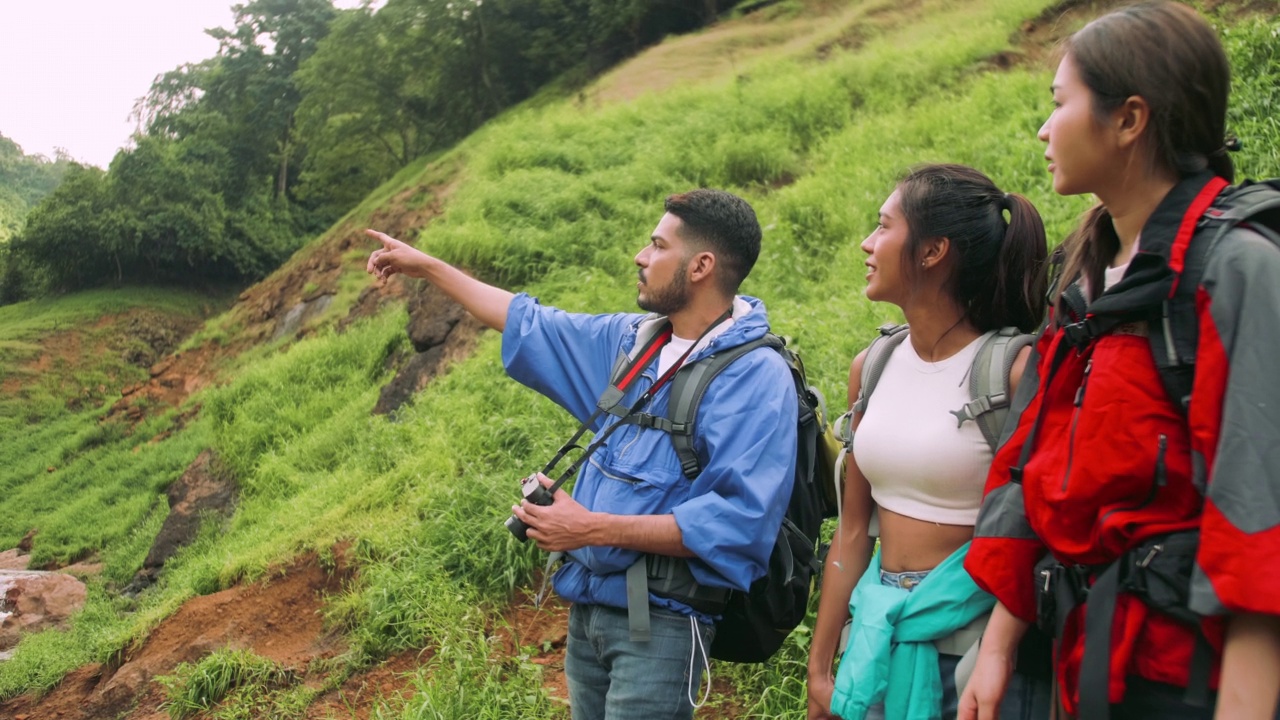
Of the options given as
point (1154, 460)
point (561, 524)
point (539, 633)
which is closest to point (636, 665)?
point (561, 524)

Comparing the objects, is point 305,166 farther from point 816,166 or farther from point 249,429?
point 816,166

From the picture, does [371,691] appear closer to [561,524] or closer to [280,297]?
[561,524]

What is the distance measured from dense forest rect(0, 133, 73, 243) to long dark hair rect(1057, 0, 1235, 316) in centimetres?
6613

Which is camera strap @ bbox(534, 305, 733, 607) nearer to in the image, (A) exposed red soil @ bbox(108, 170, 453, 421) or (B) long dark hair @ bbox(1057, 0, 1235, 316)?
(B) long dark hair @ bbox(1057, 0, 1235, 316)

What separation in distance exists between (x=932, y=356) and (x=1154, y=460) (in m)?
0.68

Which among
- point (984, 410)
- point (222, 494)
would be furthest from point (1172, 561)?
point (222, 494)

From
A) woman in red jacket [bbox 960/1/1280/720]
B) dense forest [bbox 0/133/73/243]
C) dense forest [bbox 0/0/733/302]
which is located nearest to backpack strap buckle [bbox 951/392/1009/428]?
woman in red jacket [bbox 960/1/1280/720]

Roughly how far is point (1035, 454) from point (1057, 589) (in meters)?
0.21

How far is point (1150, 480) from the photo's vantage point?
4.58 feet

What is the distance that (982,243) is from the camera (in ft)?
6.61

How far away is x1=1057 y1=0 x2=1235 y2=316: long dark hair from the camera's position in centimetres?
146

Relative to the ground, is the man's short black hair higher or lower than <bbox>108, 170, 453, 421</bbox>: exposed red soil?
higher

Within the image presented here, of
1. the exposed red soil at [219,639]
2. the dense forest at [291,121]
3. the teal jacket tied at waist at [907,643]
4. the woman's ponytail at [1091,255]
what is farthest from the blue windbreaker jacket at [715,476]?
the dense forest at [291,121]

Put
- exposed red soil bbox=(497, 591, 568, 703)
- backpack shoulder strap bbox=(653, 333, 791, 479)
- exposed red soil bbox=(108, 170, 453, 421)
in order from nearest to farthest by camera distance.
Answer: backpack shoulder strap bbox=(653, 333, 791, 479)
exposed red soil bbox=(497, 591, 568, 703)
exposed red soil bbox=(108, 170, 453, 421)
